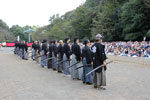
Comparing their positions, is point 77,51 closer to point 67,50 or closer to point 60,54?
point 67,50

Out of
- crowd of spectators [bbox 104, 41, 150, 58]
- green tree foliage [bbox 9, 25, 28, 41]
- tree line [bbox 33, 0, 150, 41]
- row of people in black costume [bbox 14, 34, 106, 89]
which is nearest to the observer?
row of people in black costume [bbox 14, 34, 106, 89]

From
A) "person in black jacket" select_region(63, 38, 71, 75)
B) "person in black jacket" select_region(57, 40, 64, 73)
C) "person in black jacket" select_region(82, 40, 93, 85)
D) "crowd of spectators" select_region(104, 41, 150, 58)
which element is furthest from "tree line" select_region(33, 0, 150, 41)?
"person in black jacket" select_region(82, 40, 93, 85)

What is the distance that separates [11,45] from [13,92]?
46217 millimetres

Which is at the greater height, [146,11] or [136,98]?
[146,11]

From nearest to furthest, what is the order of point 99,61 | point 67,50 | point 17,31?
1. point 99,61
2. point 67,50
3. point 17,31

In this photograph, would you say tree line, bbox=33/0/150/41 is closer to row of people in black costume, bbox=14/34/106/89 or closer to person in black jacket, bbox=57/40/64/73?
row of people in black costume, bbox=14/34/106/89

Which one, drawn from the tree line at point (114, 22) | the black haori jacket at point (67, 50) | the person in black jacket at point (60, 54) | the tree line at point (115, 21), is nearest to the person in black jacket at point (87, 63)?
the black haori jacket at point (67, 50)

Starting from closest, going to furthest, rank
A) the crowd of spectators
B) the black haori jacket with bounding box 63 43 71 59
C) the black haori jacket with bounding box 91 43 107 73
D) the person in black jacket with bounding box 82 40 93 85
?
the black haori jacket with bounding box 91 43 107 73
the person in black jacket with bounding box 82 40 93 85
the black haori jacket with bounding box 63 43 71 59
the crowd of spectators

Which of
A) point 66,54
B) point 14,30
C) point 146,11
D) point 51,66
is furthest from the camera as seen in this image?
point 14,30

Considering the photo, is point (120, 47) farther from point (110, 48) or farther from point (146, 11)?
point (146, 11)

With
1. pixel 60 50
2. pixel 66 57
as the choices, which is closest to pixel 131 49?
pixel 60 50

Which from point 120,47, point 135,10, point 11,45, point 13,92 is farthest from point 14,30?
point 13,92

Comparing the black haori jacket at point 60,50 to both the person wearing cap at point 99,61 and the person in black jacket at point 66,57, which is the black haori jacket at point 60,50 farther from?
the person wearing cap at point 99,61

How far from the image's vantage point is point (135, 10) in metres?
34.3
